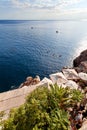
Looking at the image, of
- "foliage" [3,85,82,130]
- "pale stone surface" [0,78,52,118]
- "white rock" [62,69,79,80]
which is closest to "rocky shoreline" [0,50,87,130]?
"white rock" [62,69,79,80]

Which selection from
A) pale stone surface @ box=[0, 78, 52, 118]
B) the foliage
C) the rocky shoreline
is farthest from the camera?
pale stone surface @ box=[0, 78, 52, 118]

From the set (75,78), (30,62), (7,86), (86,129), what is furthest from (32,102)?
(30,62)

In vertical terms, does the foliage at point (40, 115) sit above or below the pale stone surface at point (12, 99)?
above

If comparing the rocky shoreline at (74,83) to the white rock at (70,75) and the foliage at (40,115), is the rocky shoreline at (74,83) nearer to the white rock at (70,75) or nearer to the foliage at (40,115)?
the white rock at (70,75)

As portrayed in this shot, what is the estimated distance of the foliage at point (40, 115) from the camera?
1603 centimetres

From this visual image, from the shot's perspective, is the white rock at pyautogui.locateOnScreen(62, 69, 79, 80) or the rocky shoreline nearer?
the rocky shoreline

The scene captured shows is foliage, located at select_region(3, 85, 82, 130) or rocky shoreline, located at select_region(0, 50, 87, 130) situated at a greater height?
foliage, located at select_region(3, 85, 82, 130)

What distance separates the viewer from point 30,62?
75125 millimetres

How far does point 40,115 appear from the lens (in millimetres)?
16031

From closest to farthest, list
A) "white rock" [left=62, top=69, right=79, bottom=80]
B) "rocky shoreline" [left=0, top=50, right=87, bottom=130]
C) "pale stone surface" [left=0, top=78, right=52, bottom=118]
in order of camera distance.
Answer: "rocky shoreline" [left=0, top=50, right=87, bottom=130]
"pale stone surface" [left=0, top=78, right=52, bottom=118]
"white rock" [left=62, top=69, right=79, bottom=80]

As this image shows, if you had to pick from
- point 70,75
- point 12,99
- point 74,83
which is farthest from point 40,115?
point 70,75

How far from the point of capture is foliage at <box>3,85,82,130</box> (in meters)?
16.0

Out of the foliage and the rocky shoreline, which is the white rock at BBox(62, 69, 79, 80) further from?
the foliage

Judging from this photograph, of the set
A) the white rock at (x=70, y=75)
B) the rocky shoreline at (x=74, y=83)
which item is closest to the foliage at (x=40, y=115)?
the rocky shoreline at (x=74, y=83)
